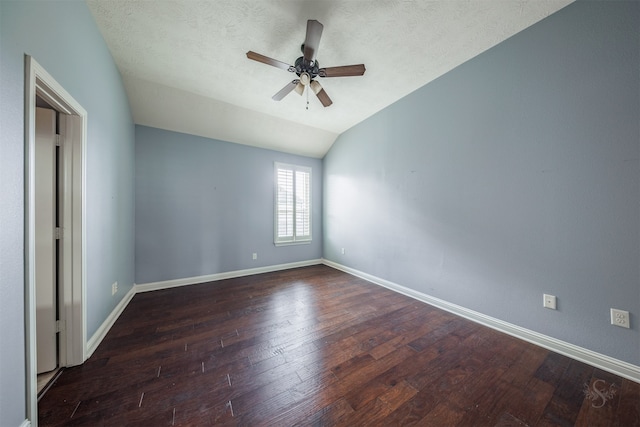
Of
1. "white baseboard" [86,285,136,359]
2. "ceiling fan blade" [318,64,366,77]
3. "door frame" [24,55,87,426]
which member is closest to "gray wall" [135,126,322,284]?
"white baseboard" [86,285,136,359]

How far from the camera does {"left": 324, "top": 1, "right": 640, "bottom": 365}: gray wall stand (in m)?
1.58

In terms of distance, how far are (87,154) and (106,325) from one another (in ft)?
5.44

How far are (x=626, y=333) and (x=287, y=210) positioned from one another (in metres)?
4.28

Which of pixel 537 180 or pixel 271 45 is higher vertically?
pixel 271 45

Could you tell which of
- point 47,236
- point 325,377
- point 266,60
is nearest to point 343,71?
point 266,60

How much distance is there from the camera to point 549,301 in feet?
6.18

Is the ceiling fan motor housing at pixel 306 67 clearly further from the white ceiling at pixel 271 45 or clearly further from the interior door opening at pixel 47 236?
the interior door opening at pixel 47 236

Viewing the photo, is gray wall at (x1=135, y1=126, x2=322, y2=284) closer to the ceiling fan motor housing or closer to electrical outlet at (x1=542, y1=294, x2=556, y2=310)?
the ceiling fan motor housing

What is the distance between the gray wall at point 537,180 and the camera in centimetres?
158

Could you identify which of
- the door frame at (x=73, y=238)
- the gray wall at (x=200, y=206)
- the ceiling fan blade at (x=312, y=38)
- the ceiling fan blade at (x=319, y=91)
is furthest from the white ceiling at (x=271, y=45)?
the door frame at (x=73, y=238)

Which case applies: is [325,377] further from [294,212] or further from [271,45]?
[294,212]

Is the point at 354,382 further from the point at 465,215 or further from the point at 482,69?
the point at 482,69
